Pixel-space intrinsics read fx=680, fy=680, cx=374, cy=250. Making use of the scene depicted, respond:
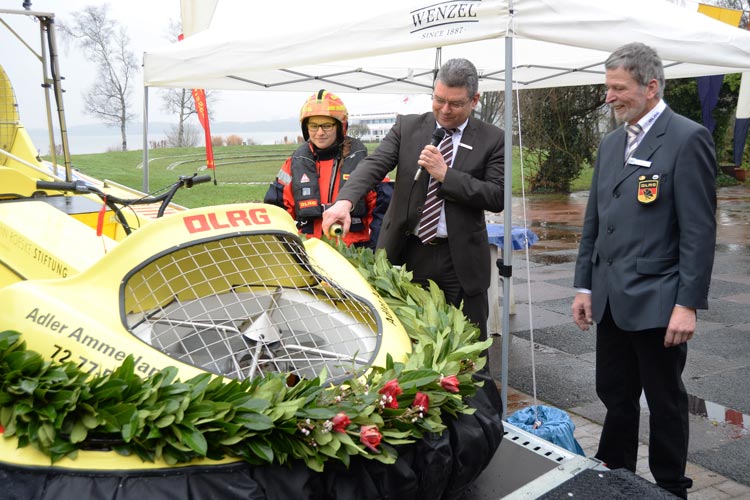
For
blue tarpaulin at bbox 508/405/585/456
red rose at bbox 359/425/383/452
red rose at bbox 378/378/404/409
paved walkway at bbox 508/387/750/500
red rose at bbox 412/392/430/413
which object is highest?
red rose at bbox 378/378/404/409

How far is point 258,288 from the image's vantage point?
2729 mm

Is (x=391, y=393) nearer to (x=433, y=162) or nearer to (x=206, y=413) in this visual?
(x=206, y=413)

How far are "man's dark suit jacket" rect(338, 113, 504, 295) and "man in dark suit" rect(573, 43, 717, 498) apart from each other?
1.90 ft

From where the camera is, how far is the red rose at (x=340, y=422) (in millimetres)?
1858

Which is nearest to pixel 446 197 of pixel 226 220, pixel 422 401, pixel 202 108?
pixel 226 220

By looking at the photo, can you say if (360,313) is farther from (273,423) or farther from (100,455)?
(100,455)

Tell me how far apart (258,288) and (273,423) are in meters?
0.97

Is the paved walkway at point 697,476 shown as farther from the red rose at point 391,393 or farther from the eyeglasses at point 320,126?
the eyeglasses at point 320,126

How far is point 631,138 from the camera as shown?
3031 millimetres

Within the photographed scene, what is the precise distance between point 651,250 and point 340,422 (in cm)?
169

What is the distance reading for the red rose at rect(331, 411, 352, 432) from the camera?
6.10 feet

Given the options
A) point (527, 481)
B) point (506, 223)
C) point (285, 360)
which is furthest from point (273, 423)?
point (506, 223)

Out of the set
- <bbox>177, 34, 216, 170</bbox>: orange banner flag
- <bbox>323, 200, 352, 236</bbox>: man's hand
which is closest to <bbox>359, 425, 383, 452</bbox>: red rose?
<bbox>323, 200, 352, 236</bbox>: man's hand

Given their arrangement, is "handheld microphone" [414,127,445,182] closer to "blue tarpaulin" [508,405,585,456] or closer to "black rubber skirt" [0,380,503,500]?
"blue tarpaulin" [508,405,585,456]
